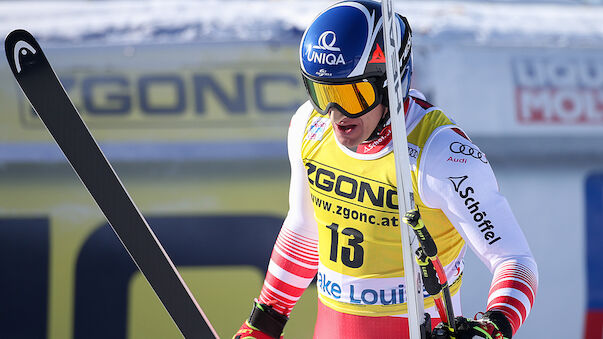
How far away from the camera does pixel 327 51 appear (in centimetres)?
136

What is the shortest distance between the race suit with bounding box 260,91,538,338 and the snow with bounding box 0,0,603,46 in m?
1.58

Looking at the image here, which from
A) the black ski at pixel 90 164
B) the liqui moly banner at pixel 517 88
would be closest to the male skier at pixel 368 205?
the black ski at pixel 90 164

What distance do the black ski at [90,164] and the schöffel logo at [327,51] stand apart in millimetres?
509

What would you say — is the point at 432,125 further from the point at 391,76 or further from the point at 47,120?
the point at 47,120

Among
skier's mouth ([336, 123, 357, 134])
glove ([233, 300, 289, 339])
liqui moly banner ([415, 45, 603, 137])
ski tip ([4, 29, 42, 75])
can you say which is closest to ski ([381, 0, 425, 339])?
skier's mouth ([336, 123, 357, 134])

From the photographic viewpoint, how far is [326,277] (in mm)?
1584

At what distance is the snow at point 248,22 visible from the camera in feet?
10.2

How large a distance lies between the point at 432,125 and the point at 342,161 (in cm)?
21

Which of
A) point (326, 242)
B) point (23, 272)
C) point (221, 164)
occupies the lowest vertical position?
point (23, 272)

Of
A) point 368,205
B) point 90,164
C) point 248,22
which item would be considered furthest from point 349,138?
point 248,22

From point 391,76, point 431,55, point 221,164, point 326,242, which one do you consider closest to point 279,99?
point 221,164

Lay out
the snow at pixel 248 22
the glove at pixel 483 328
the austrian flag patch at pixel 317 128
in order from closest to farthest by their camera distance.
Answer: the glove at pixel 483 328 → the austrian flag patch at pixel 317 128 → the snow at pixel 248 22

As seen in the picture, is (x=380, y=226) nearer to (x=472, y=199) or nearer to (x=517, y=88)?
(x=472, y=199)

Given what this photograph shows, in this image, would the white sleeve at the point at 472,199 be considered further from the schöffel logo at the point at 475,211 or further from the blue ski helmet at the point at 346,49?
the blue ski helmet at the point at 346,49
